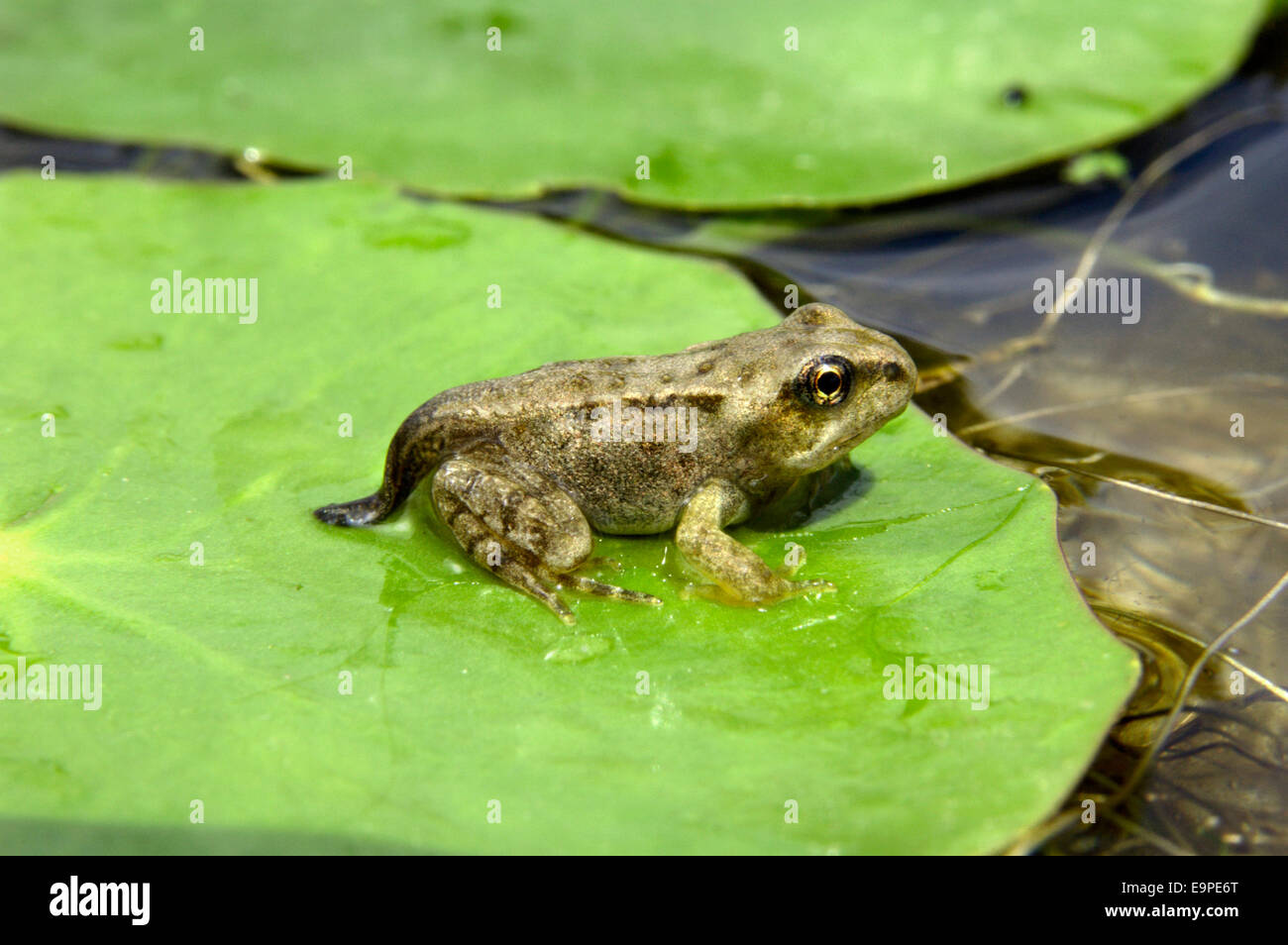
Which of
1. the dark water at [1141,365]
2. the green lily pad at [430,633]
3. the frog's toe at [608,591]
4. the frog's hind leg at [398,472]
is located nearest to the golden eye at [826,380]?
the green lily pad at [430,633]

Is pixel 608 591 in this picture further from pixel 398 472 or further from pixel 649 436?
pixel 398 472

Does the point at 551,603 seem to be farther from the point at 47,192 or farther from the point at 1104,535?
the point at 47,192

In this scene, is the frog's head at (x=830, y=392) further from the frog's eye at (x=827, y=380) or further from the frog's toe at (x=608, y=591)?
the frog's toe at (x=608, y=591)

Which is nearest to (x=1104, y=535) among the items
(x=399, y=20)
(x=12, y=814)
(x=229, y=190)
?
(x=12, y=814)

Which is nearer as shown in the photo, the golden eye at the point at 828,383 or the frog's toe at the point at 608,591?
the frog's toe at the point at 608,591

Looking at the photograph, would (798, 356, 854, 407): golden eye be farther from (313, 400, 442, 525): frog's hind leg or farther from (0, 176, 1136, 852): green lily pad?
(313, 400, 442, 525): frog's hind leg

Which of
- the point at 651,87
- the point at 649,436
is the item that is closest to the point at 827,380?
the point at 649,436

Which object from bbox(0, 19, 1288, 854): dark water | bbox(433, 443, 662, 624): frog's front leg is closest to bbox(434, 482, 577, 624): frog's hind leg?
bbox(433, 443, 662, 624): frog's front leg
